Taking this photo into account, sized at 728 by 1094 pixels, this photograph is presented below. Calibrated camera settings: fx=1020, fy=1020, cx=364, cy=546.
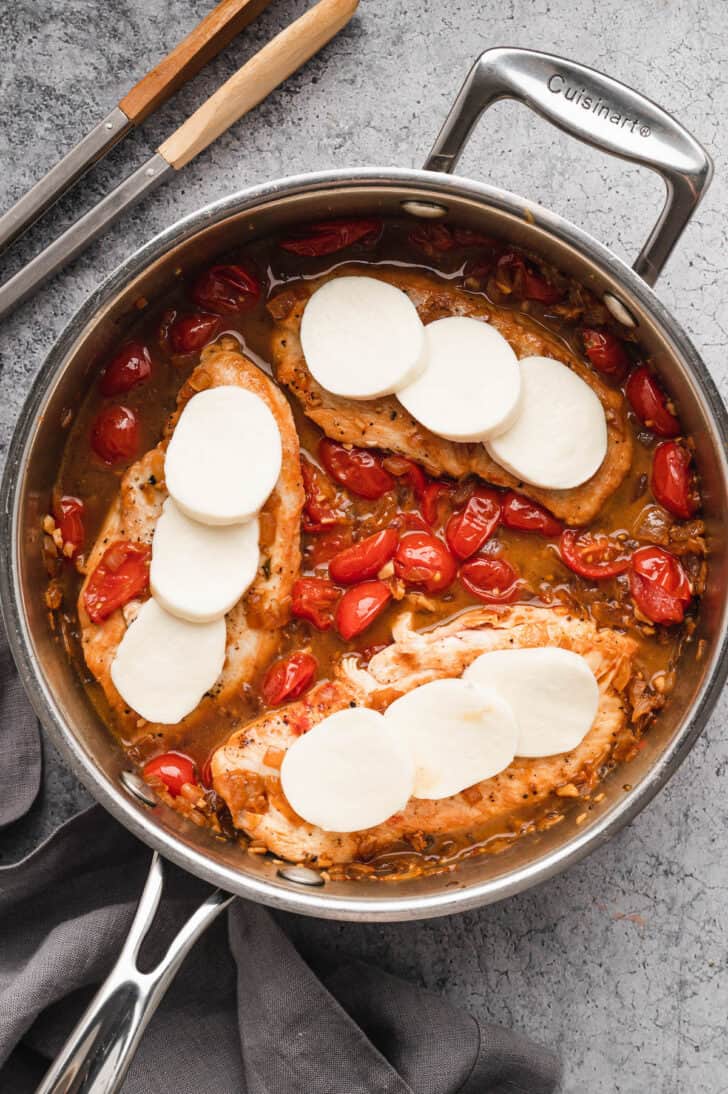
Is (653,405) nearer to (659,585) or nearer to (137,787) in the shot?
(659,585)

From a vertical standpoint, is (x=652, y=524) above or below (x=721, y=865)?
above

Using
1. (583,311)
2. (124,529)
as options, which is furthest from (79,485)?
(583,311)

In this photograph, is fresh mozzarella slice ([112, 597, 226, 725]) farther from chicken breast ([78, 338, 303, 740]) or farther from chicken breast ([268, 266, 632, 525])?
chicken breast ([268, 266, 632, 525])

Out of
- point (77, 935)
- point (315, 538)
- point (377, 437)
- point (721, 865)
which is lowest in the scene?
point (77, 935)

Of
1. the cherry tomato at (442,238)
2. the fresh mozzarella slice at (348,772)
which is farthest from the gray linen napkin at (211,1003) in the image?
the cherry tomato at (442,238)

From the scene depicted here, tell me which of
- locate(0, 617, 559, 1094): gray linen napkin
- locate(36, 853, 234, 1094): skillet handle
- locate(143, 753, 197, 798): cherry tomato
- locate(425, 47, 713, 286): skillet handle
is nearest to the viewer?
locate(36, 853, 234, 1094): skillet handle

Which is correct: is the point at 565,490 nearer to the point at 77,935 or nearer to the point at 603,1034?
the point at 603,1034

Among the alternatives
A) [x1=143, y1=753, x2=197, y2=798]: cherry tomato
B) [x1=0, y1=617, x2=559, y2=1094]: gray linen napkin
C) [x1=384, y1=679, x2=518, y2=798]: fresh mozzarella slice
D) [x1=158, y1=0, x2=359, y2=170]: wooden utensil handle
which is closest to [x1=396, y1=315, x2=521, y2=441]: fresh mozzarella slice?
[x1=384, y1=679, x2=518, y2=798]: fresh mozzarella slice
